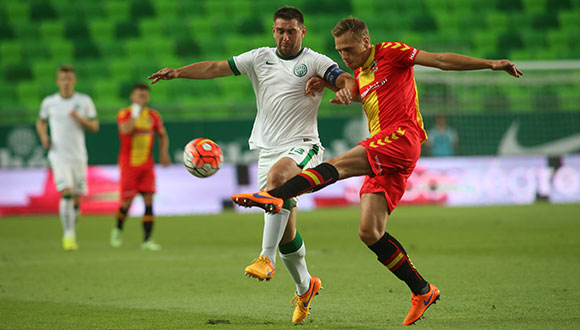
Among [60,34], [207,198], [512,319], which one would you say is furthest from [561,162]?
[60,34]

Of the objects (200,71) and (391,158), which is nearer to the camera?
(391,158)

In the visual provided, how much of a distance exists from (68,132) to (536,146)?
11.4m

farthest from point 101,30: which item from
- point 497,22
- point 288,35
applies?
point 288,35

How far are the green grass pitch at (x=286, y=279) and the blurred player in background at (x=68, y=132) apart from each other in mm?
903

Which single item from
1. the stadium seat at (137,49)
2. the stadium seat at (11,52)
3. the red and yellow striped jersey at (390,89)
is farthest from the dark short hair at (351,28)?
the stadium seat at (11,52)

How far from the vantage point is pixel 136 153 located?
11758mm

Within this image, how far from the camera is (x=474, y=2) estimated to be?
1013 inches

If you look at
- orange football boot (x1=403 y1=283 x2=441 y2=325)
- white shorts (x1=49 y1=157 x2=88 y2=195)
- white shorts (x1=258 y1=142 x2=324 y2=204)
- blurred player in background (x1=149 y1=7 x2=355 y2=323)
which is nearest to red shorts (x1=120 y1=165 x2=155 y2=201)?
white shorts (x1=49 y1=157 x2=88 y2=195)

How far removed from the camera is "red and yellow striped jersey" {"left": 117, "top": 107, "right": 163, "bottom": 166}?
11742mm

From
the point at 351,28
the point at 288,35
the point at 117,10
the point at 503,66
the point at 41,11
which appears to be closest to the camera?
the point at 503,66

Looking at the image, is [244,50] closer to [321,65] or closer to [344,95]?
[321,65]

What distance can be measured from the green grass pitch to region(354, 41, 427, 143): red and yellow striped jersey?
1.39 meters

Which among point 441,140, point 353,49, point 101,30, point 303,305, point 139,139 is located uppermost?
point 353,49

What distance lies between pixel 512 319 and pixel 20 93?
18.4 metres
